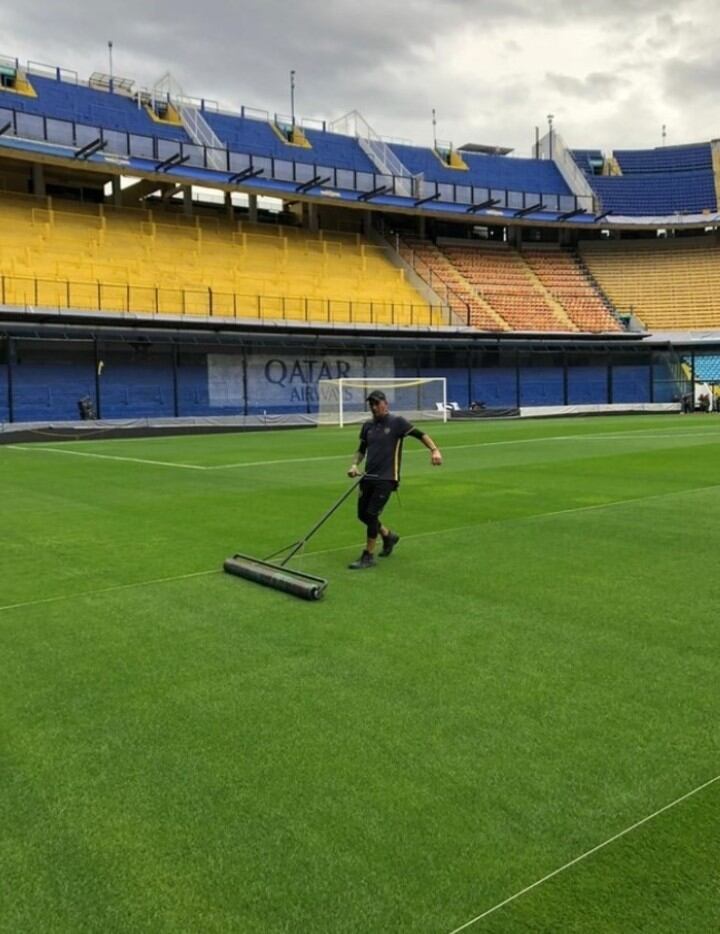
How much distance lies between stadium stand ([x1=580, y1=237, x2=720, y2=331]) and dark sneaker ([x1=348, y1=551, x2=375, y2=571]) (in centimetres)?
5187

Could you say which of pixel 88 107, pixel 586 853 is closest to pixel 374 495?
pixel 586 853

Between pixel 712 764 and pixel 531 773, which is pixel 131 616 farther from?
pixel 712 764

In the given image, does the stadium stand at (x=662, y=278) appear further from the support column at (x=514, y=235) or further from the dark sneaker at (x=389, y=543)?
the dark sneaker at (x=389, y=543)

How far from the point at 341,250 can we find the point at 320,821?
4872 centimetres

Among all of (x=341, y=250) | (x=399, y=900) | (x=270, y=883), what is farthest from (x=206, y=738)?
(x=341, y=250)

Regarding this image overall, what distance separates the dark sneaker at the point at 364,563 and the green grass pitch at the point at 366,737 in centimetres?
21

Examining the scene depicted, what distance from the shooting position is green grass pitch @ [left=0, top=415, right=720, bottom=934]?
119 inches

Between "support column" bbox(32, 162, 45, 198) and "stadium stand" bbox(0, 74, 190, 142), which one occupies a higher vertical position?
"stadium stand" bbox(0, 74, 190, 142)

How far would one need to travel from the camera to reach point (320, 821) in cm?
351

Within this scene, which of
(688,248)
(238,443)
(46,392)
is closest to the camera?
(238,443)

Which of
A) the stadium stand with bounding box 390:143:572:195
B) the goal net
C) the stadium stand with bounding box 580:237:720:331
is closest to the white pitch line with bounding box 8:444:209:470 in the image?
the goal net

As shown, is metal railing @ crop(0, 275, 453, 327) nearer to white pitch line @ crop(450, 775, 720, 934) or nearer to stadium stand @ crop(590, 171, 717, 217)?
stadium stand @ crop(590, 171, 717, 217)

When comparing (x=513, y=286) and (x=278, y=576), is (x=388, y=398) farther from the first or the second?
(x=278, y=576)

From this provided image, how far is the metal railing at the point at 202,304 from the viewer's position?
119ft
